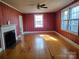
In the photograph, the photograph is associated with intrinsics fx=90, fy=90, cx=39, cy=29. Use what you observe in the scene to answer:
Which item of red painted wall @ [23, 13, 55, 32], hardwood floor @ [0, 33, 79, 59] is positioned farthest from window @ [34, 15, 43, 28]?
hardwood floor @ [0, 33, 79, 59]

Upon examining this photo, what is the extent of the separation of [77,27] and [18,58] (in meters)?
3.46

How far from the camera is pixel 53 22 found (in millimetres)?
11469

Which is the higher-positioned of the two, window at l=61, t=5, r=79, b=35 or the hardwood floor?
window at l=61, t=5, r=79, b=35

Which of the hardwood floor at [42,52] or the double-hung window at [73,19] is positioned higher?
the double-hung window at [73,19]

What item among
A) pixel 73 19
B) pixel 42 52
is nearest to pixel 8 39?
pixel 42 52

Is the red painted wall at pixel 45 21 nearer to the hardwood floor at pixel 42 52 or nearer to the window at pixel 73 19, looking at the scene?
the window at pixel 73 19

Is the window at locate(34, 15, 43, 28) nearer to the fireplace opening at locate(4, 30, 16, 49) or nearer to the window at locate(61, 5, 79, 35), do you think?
the window at locate(61, 5, 79, 35)

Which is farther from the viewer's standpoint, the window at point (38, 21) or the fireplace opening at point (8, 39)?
the window at point (38, 21)

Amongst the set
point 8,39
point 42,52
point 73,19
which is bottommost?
point 42,52

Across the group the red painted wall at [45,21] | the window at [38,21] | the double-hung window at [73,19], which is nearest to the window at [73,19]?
the double-hung window at [73,19]

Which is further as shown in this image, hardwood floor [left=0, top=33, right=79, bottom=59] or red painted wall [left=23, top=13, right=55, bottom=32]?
red painted wall [left=23, top=13, right=55, bottom=32]

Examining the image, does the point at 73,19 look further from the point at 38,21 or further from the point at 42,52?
the point at 38,21

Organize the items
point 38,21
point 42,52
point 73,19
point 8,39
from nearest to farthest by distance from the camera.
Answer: point 42,52 → point 8,39 → point 73,19 → point 38,21

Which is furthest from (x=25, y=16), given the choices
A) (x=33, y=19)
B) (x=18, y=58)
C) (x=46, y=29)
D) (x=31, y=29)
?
(x=18, y=58)
